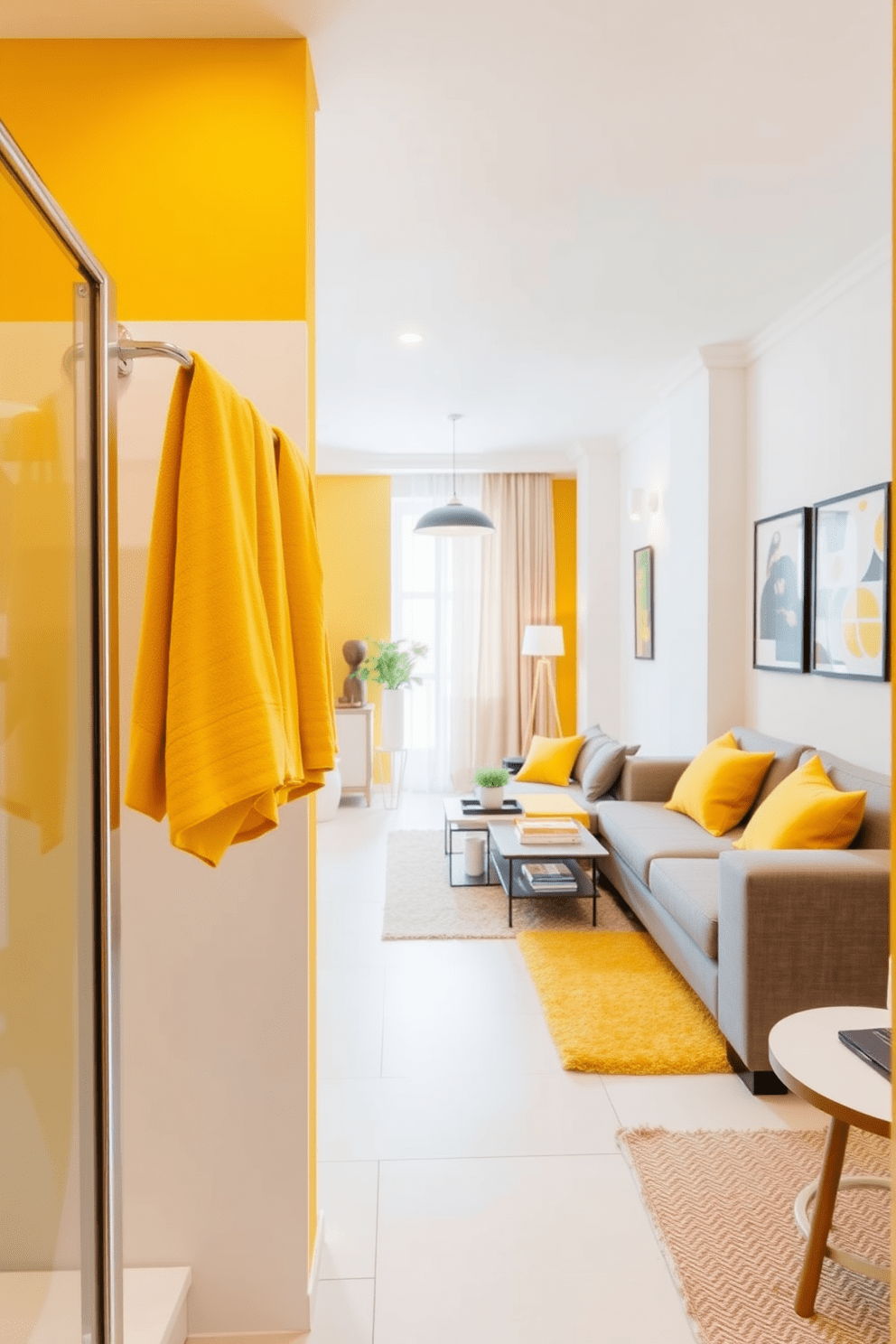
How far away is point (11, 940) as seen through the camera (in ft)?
3.27

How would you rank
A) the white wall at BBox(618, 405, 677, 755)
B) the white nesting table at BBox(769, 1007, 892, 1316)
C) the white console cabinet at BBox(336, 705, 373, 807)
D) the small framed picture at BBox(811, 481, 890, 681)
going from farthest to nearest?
the white console cabinet at BBox(336, 705, 373, 807)
the white wall at BBox(618, 405, 677, 755)
the small framed picture at BBox(811, 481, 890, 681)
the white nesting table at BBox(769, 1007, 892, 1316)

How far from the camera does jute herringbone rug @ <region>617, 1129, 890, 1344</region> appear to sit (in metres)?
1.73

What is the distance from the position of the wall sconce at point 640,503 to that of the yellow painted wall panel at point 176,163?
13.8 ft

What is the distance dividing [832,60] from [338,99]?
3.92 feet

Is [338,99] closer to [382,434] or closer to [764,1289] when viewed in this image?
[764,1289]

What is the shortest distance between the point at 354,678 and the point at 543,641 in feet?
4.85

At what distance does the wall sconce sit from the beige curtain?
140 centimetres

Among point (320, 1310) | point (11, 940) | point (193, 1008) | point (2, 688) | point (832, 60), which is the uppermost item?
point (832, 60)

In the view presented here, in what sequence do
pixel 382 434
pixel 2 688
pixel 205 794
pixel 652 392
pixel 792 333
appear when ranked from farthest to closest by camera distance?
pixel 382 434, pixel 652 392, pixel 792 333, pixel 205 794, pixel 2 688

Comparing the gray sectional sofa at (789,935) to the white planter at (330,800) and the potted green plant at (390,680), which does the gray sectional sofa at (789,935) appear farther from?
the potted green plant at (390,680)

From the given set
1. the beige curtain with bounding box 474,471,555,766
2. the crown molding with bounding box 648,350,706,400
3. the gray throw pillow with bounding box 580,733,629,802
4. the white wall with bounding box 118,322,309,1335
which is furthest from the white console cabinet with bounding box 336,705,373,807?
the white wall with bounding box 118,322,309,1335

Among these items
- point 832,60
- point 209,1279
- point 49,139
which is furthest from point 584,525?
point 209,1279

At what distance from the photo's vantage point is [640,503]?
6059mm

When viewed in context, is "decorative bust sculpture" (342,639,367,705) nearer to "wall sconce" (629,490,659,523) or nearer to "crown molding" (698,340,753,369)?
"wall sconce" (629,490,659,523)
